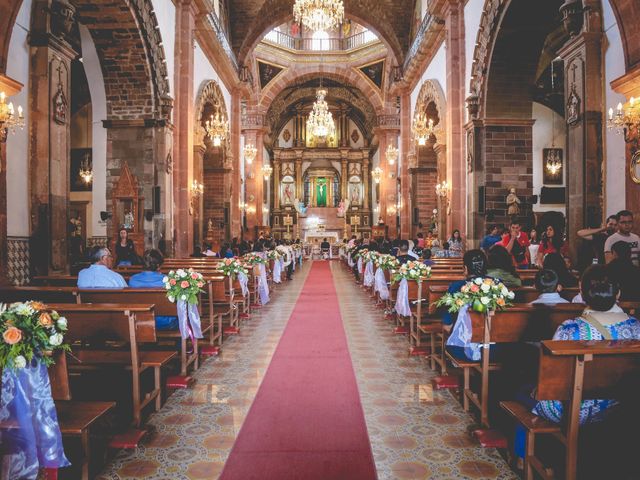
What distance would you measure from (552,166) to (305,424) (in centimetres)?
1688

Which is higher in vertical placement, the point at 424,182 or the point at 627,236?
the point at 424,182

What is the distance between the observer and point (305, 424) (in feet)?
12.5

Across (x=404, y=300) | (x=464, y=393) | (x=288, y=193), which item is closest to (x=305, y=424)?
(x=464, y=393)

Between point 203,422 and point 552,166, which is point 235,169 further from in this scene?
point 203,422

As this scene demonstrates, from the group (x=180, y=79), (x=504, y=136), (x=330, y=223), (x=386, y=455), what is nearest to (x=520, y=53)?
(x=504, y=136)

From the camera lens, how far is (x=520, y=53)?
10.6 metres

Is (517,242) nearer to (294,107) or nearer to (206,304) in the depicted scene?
(206,304)

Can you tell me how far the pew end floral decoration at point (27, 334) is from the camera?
7.84 ft

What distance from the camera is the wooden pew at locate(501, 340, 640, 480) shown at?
2.38 meters

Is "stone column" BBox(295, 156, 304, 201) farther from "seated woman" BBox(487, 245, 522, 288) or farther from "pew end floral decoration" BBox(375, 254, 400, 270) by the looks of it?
"seated woman" BBox(487, 245, 522, 288)

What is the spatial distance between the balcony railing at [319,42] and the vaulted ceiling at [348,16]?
20.0 feet

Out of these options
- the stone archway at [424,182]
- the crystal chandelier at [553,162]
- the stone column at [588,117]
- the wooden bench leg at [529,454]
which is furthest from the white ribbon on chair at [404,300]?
the crystal chandelier at [553,162]

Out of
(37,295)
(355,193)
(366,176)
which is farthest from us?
(355,193)

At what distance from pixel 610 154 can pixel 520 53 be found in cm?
467
